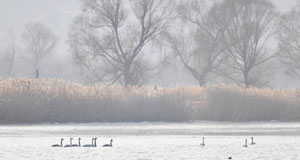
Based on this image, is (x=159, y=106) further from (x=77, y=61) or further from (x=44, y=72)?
(x=44, y=72)

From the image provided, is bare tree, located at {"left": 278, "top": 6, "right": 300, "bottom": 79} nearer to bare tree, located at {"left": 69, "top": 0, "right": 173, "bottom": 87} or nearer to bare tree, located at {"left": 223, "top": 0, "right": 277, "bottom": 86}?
bare tree, located at {"left": 223, "top": 0, "right": 277, "bottom": 86}

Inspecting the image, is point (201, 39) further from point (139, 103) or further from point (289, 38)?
point (139, 103)

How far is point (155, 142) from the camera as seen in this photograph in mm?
26484

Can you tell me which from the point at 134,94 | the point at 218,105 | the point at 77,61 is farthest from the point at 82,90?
the point at 77,61

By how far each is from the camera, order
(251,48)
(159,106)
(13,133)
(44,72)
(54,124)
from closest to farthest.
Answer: (13,133) → (54,124) → (159,106) → (251,48) → (44,72)

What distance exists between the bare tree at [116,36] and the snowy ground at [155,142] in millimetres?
23415

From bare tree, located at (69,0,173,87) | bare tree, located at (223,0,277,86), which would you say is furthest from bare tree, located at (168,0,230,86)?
bare tree, located at (69,0,173,87)

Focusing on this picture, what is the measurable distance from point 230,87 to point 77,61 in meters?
19.5

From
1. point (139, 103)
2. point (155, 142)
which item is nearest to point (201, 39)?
point (139, 103)

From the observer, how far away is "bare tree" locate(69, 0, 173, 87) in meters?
59.7

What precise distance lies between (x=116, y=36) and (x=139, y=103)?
65.9 ft

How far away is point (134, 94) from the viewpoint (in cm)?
4231

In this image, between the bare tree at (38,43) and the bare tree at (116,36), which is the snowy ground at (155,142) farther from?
the bare tree at (38,43)

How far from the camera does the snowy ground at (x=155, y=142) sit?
22406mm
